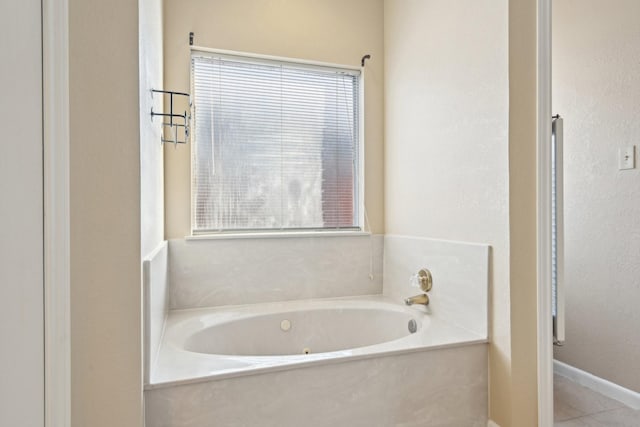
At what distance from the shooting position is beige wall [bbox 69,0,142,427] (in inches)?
44.7

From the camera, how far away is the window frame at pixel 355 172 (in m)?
2.20

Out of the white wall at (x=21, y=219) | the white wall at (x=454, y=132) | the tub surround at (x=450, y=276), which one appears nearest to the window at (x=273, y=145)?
the white wall at (x=454, y=132)

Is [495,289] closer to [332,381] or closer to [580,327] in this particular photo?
[332,381]

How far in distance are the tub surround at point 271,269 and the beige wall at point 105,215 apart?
971 mm

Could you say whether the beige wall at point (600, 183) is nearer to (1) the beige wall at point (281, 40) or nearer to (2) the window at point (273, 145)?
(1) the beige wall at point (281, 40)

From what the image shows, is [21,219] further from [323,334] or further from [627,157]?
[627,157]

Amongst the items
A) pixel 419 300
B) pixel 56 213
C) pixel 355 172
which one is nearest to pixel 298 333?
pixel 419 300

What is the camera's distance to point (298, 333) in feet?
7.09

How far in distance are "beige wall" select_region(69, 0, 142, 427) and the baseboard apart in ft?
7.78

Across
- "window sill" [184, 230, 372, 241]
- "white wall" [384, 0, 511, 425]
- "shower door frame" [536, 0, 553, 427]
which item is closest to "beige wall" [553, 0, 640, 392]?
"shower door frame" [536, 0, 553, 427]

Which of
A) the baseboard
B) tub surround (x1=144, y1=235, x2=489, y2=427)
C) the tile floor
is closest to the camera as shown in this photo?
tub surround (x1=144, y1=235, x2=489, y2=427)

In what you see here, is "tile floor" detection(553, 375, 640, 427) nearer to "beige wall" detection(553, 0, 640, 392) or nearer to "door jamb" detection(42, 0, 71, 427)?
"beige wall" detection(553, 0, 640, 392)

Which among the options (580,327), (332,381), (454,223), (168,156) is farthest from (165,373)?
(580,327)

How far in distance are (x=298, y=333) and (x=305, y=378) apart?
740 mm
